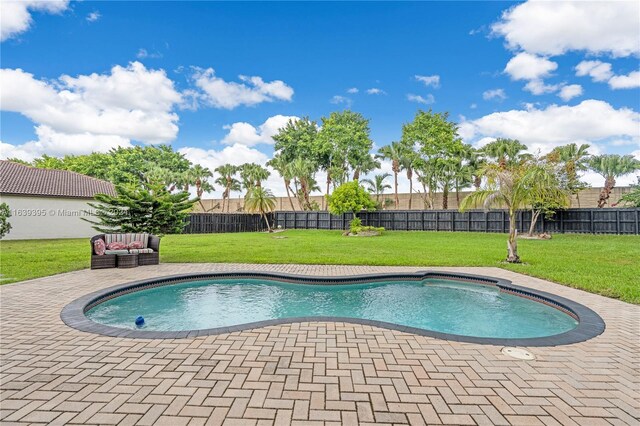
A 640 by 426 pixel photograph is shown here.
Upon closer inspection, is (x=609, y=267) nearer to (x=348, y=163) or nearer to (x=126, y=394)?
(x=126, y=394)

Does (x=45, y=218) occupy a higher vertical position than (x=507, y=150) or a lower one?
lower

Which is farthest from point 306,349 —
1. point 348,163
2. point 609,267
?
point 348,163

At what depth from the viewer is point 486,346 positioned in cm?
323

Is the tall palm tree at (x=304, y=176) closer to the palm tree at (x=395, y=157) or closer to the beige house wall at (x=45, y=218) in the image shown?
the palm tree at (x=395, y=157)

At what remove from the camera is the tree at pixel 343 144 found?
28.2 m

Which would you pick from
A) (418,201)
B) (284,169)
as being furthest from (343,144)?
(418,201)

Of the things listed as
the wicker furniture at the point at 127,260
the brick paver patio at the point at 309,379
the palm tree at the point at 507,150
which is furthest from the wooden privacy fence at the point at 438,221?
the brick paver patio at the point at 309,379

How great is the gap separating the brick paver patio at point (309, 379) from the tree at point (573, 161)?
39.8ft

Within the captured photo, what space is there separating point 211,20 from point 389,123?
1793 cm

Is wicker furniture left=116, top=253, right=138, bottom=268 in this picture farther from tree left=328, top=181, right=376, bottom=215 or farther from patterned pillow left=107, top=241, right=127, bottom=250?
tree left=328, top=181, right=376, bottom=215

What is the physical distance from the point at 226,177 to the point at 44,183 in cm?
1843

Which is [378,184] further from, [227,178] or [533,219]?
[227,178]

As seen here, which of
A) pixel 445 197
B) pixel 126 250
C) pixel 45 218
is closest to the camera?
pixel 126 250

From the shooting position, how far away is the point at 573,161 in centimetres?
1582
